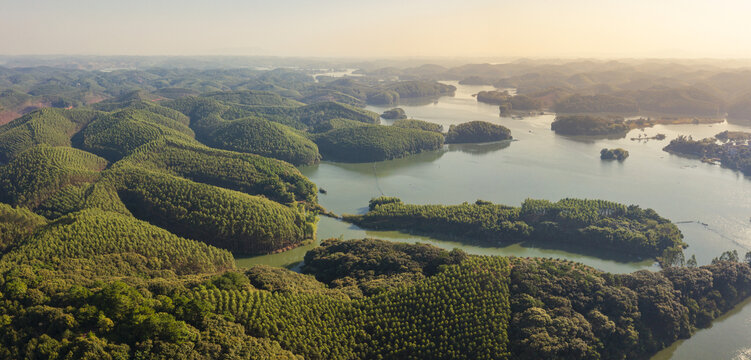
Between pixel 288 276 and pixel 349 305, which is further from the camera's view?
pixel 288 276

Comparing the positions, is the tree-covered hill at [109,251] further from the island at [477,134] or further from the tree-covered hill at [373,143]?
the island at [477,134]

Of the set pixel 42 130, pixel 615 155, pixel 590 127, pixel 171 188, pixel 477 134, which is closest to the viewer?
pixel 171 188

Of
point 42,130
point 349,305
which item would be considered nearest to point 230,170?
point 349,305

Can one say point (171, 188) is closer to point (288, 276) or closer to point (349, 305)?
point (288, 276)

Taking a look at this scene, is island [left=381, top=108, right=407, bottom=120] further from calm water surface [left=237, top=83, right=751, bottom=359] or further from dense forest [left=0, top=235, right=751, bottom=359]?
dense forest [left=0, top=235, right=751, bottom=359]

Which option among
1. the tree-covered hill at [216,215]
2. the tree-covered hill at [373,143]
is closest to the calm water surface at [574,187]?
the tree-covered hill at [216,215]
